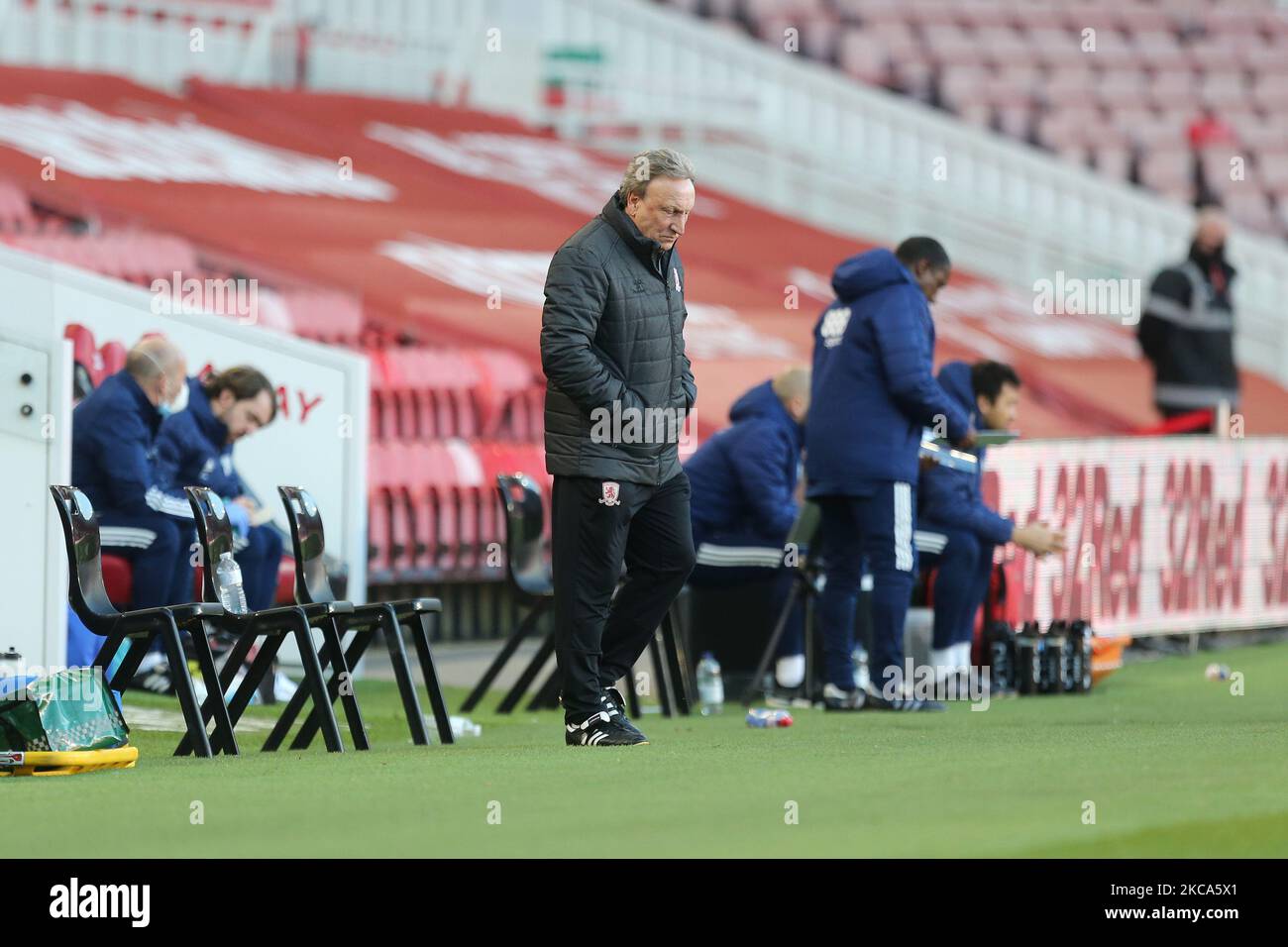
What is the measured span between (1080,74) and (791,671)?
18393 millimetres

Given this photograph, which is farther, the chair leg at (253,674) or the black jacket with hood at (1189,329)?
the black jacket with hood at (1189,329)

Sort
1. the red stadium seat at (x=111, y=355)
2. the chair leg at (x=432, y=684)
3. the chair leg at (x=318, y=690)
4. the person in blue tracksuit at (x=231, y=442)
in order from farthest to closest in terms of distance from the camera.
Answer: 1. the red stadium seat at (x=111, y=355)
2. the person in blue tracksuit at (x=231, y=442)
3. the chair leg at (x=432, y=684)
4. the chair leg at (x=318, y=690)

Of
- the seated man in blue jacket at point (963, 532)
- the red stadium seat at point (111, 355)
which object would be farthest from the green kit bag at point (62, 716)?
the red stadium seat at point (111, 355)

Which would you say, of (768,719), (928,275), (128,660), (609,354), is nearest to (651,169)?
(609,354)

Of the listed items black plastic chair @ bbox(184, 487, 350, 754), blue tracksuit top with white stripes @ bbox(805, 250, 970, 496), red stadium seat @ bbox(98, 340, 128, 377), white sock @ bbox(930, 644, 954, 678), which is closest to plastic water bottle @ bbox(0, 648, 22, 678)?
black plastic chair @ bbox(184, 487, 350, 754)

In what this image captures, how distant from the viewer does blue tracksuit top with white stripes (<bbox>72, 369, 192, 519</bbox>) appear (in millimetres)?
9500

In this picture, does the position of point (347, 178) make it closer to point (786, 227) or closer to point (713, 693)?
point (786, 227)

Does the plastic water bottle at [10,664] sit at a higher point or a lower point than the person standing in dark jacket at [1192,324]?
lower

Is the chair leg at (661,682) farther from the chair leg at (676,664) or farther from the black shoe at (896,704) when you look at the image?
the black shoe at (896,704)

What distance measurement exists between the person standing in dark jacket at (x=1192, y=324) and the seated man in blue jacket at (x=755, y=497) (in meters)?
5.13

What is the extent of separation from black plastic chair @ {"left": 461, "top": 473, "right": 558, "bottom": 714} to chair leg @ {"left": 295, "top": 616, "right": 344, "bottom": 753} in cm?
217

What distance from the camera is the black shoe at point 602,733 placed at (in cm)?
704

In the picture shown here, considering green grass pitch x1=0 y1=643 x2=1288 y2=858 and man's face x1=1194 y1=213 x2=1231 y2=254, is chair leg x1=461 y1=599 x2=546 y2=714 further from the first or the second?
man's face x1=1194 y1=213 x2=1231 y2=254

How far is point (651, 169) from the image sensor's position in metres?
6.84
